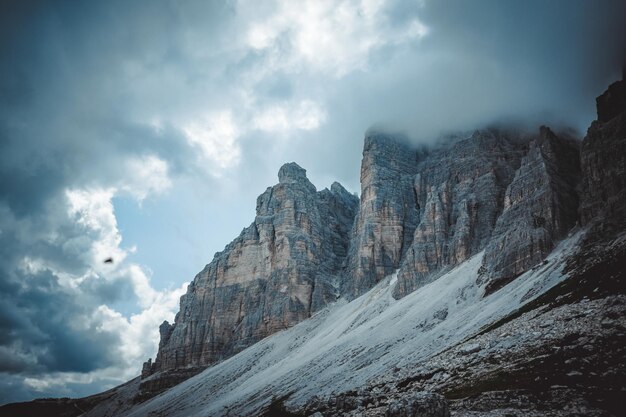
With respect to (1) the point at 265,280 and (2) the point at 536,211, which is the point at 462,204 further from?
(1) the point at 265,280

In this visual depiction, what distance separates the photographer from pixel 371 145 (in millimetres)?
177625

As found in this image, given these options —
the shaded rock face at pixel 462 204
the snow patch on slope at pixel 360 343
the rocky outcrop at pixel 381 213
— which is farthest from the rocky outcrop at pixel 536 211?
the rocky outcrop at pixel 381 213

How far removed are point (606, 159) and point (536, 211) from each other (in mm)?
16956

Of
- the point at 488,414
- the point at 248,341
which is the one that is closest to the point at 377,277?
the point at 248,341

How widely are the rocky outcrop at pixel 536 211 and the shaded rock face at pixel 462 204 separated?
16854 millimetres

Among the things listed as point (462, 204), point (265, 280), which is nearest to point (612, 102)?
point (462, 204)

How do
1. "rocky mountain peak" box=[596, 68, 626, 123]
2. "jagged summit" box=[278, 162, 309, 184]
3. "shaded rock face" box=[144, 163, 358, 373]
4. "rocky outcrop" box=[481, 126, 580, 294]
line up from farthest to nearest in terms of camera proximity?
"jagged summit" box=[278, 162, 309, 184]
"shaded rock face" box=[144, 163, 358, 373]
"rocky mountain peak" box=[596, 68, 626, 123]
"rocky outcrop" box=[481, 126, 580, 294]

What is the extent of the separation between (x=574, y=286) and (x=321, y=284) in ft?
365

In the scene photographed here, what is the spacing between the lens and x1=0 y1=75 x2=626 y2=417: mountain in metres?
35.0

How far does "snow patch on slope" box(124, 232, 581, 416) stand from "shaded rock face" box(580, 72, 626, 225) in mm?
7239

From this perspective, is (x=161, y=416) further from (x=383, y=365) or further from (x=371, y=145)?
(x=371, y=145)

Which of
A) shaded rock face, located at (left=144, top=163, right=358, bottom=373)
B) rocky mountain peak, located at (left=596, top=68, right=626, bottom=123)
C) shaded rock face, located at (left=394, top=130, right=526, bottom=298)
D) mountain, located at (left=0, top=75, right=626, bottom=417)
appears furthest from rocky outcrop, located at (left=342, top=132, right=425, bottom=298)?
rocky mountain peak, located at (left=596, top=68, right=626, bottom=123)

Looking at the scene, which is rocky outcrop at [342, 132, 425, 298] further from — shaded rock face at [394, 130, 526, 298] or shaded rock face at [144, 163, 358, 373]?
shaded rock face at [144, 163, 358, 373]

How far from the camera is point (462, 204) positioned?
412 feet
